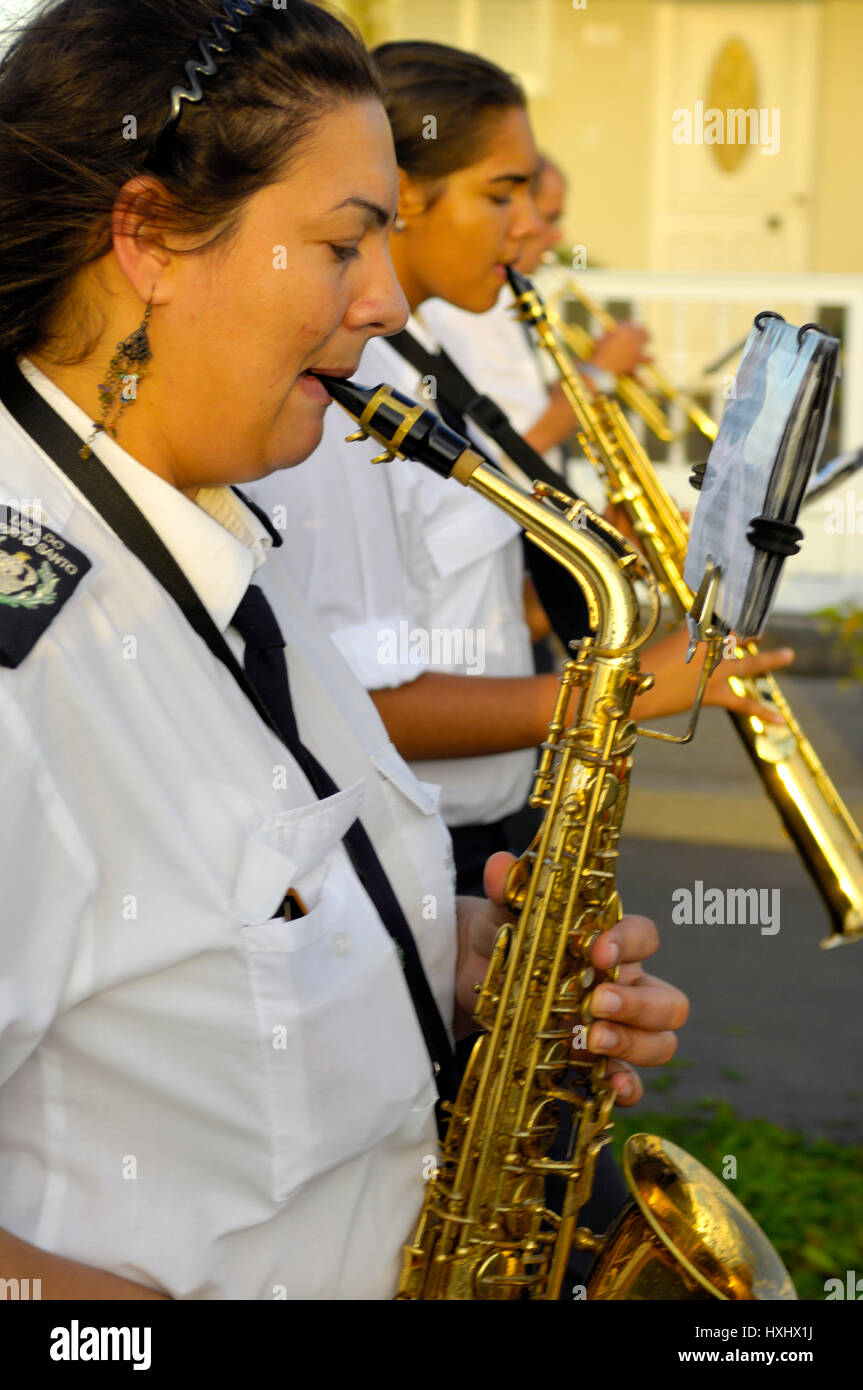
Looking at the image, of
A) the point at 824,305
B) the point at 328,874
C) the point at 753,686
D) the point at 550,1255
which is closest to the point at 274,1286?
Result: the point at 328,874

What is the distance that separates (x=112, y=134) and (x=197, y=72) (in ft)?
0.37

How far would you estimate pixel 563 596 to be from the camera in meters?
2.88

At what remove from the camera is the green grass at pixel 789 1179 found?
11.0 feet

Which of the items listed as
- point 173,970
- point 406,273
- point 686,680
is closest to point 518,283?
point 406,273

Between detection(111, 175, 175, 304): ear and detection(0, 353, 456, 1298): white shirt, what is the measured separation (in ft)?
0.51

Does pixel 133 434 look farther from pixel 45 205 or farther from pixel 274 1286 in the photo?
pixel 274 1286

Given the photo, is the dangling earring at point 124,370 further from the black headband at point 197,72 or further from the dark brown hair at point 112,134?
the black headband at point 197,72

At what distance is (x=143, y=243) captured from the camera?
1542mm

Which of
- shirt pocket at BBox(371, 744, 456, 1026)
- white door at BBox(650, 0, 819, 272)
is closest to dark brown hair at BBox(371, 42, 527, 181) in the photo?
shirt pocket at BBox(371, 744, 456, 1026)

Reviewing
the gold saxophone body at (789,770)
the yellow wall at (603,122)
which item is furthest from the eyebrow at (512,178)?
the yellow wall at (603,122)

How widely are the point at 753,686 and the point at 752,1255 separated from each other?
107 cm

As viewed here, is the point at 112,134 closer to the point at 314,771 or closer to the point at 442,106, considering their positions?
the point at 314,771

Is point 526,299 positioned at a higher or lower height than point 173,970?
higher

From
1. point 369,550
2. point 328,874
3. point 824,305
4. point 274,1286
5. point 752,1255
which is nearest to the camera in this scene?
point 274,1286
